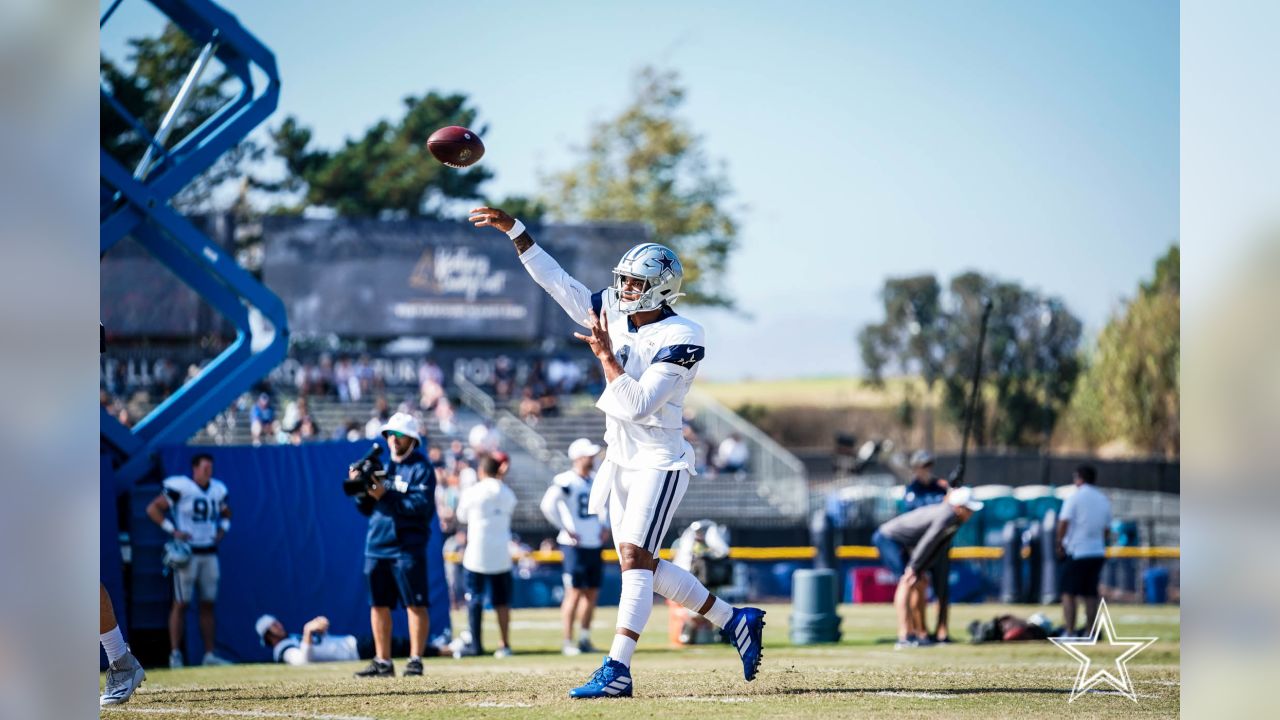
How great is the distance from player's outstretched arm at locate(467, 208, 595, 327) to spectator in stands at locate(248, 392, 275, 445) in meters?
20.4

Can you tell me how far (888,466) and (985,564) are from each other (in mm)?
18284

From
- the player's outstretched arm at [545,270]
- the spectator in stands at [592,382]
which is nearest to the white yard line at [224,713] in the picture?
the player's outstretched arm at [545,270]

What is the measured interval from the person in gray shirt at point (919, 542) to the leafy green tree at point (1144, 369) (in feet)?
118

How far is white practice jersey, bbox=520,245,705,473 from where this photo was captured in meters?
7.46

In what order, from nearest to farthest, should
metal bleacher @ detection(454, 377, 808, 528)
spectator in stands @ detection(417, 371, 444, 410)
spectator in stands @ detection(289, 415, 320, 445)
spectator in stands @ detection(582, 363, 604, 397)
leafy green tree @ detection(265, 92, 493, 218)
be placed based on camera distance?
1. spectator in stands @ detection(289, 415, 320, 445)
2. metal bleacher @ detection(454, 377, 808, 528)
3. spectator in stands @ detection(417, 371, 444, 410)
4. spectator in stands @ detection(582, 363, 604, 397)
5. leafy green tree @ detection(265, 92, 493, 218)

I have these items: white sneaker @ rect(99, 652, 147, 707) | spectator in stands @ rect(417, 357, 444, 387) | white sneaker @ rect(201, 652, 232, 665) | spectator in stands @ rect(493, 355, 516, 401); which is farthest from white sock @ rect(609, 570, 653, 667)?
spectator in stands @ rect(493, 355, 516, 401)

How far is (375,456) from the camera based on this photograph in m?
10.4

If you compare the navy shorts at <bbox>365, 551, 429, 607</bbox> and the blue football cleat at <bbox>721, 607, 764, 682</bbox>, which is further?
the navy shorts at <bbox>365, 551, 429, 607</bbox>

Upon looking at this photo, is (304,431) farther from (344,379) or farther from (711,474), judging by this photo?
(711,474)

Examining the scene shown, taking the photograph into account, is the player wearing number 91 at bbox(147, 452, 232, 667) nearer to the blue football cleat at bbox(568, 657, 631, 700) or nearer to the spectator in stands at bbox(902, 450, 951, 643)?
the blue football cleat at bbox(568, 657, 631, 700)

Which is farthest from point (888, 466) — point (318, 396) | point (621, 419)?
point (621, 419)

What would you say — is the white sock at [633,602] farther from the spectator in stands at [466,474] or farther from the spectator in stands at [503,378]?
the spectator in stands at [503,378]

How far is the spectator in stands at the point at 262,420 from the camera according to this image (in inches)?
1094

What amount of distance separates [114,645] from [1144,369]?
4559cm
